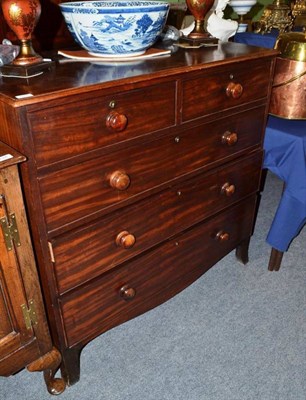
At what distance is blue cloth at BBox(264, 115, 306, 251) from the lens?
1.50 metres

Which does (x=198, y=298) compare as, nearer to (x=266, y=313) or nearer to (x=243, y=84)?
(x=266, y=313)

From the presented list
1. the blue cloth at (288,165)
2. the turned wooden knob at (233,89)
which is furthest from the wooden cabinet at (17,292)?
the blue cloth at (288,165)

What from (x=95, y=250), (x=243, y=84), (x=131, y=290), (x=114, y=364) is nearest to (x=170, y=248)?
(x=131, y=290)

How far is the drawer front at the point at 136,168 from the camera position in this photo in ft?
3.27

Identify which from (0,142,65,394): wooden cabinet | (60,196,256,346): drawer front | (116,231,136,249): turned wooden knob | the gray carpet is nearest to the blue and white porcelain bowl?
(0,142,65,394): wooden cabinet

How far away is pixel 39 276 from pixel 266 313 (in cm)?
95

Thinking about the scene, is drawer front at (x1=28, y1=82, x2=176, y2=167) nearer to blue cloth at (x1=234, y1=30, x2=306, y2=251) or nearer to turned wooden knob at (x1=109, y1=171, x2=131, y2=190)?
turned wooden knob at (x1=109, y1=171, x2=131, y2=190)

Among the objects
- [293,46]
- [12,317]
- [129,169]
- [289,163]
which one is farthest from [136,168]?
[293,46]

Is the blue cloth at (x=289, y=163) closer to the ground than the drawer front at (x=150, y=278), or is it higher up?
higher up

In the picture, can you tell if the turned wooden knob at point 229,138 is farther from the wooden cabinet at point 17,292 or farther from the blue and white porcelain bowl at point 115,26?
the wooden cabinet at point 17,292

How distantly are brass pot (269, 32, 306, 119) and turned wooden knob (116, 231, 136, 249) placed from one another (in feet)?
2.68

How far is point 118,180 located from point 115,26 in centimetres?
39

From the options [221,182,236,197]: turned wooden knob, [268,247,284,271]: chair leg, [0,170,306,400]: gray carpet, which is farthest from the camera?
[268,247,284,271]: chair leg

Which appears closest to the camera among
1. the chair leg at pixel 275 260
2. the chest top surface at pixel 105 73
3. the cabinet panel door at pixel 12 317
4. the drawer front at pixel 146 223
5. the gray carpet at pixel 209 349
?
the chest top surface at pixel 105 73
